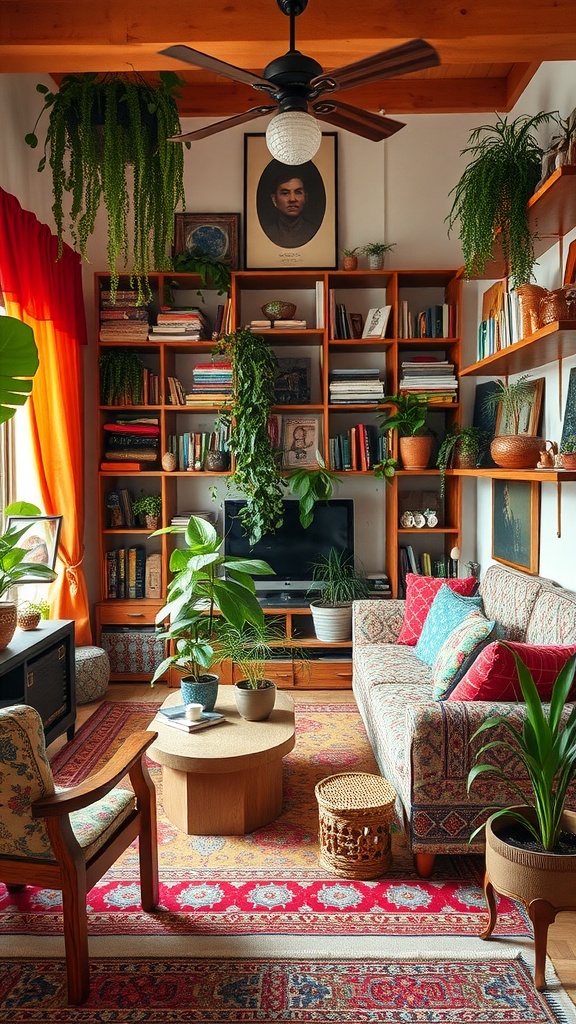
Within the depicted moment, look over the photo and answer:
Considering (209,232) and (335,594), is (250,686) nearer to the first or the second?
(335,594)

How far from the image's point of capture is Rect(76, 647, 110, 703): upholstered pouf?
4582 millimetres

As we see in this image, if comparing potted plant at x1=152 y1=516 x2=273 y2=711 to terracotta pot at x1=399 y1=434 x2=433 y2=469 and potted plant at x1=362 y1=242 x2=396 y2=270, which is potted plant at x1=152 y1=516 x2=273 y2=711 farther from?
potted plant at x1=362 y1=242 x2=396 y2=270

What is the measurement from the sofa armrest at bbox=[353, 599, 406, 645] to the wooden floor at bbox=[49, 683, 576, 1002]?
1.80 ft

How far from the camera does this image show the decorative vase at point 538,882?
207cm

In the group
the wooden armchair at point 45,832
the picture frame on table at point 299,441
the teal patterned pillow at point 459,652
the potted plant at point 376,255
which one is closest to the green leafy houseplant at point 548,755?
the teal patterned pillow at point 459,652

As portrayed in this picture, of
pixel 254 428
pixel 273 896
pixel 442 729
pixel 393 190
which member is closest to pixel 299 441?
pixel 254 428

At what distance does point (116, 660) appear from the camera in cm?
510

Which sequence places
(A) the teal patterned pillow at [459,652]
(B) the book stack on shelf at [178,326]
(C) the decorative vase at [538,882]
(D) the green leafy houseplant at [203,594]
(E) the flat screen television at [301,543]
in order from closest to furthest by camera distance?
(C) the decorative vase at [538,882] < (A) the teal patterned pillow at [459,652] < (D) the green leafy houseplant at [203,594] < (B) the book stack on shelf at [178,326] < (E) the flat screen television at [301,543]

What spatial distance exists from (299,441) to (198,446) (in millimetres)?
676

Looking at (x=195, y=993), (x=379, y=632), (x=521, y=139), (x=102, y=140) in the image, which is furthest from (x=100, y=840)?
(x=521, y=139)

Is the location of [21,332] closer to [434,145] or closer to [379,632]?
[379,632]

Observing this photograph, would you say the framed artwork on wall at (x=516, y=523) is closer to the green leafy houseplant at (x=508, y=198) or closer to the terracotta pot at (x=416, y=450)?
the terracotta pot at (x=416, y=450)

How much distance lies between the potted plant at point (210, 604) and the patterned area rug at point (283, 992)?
45.9 inches

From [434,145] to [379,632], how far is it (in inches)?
127
